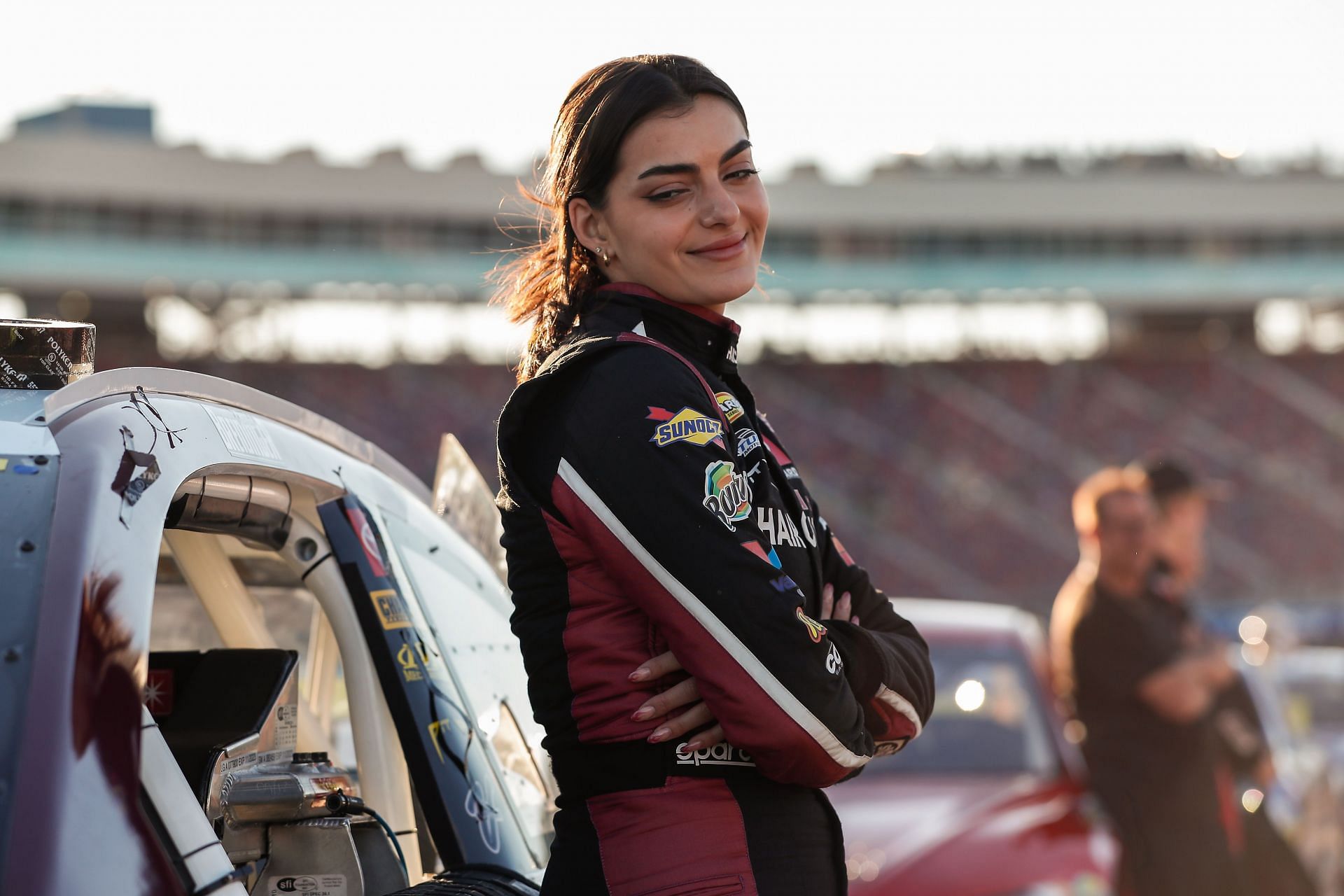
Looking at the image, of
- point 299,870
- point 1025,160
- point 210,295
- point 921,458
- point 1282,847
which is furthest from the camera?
point 1025,160

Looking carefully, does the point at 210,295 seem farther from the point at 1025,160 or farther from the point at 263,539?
the point at 263,539

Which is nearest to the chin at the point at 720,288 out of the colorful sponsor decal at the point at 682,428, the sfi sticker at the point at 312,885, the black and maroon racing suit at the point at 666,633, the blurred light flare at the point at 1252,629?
the black and maroon racing suit at the point at 666,633

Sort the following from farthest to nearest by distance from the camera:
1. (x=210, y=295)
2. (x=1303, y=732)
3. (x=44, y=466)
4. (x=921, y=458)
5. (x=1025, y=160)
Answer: (x=1025, y=160) < (x=210, y=295) < (x=921, y=458) < (x=1303, y=732) < (x=44, y=466)

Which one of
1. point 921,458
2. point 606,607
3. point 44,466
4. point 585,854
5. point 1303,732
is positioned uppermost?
point 44,466

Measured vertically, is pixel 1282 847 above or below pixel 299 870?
below

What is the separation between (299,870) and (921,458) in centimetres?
3333

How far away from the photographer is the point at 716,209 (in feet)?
6.88

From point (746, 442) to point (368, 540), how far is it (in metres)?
1.08

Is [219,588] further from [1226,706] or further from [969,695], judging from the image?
[1226,706]

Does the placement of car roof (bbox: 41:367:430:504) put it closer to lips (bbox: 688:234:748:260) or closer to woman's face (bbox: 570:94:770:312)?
woman's face (bbox: 570:94:770:312)

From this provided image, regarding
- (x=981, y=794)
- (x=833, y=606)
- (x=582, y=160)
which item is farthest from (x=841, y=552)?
(x=981, y=794)

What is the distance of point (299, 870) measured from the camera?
2.47 metres

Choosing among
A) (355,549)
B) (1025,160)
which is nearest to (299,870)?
(355,549)

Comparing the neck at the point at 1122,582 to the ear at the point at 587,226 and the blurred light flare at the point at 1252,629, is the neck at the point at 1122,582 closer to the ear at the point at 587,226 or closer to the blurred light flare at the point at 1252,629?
the ear at the point at 587,226
